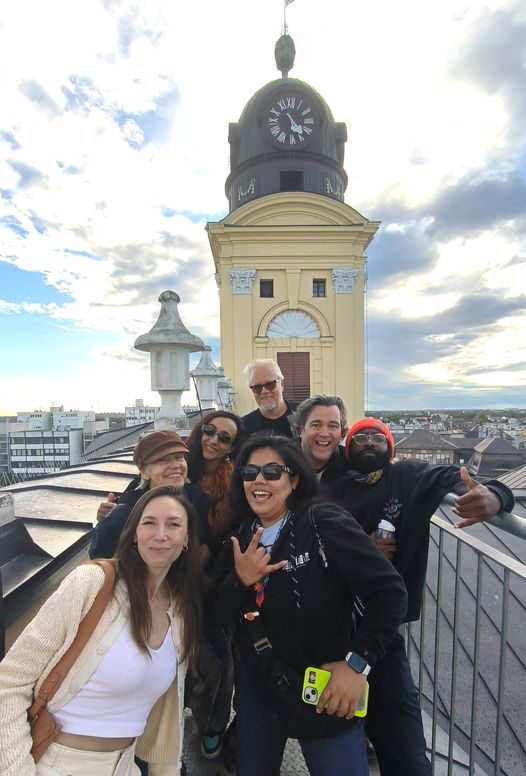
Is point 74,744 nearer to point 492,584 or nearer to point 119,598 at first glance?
point 119,598

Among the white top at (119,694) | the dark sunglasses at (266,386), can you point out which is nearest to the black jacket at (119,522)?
the white top at (119,694)

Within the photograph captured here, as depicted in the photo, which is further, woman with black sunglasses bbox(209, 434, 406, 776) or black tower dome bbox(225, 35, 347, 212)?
black tower dome bbox(225, 35, 347, 212)

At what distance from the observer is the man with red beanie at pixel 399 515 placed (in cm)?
175

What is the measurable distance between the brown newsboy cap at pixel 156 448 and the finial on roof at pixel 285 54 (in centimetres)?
2997

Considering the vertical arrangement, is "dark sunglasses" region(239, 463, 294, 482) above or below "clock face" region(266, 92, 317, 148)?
below

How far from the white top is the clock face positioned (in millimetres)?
24905

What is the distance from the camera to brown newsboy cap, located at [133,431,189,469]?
212 centimetres

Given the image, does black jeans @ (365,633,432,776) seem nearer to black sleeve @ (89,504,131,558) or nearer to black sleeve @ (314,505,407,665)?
black sleeve @ (314,505,407,665)

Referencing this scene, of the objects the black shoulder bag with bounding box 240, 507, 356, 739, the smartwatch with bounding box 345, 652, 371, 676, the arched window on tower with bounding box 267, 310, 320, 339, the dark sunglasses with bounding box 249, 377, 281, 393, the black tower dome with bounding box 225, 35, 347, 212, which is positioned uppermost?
the black tower dome with bounding box 225, 35, 347, 212

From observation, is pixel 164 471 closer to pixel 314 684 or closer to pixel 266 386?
pixel 314 684

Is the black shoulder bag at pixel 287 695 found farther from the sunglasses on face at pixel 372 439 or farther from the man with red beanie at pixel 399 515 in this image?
the sunglasses on face at pixel 372 439

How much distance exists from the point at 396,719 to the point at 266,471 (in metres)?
1.25

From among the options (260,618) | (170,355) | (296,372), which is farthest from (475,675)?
(296,372)

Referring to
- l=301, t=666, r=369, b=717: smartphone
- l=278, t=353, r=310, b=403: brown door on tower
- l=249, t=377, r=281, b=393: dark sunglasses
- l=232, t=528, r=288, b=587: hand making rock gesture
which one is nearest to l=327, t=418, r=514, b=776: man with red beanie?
l=301, t=666, r=369, b=717: smartphone
